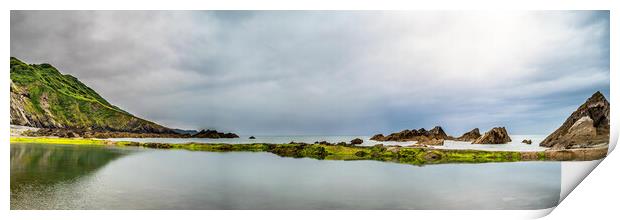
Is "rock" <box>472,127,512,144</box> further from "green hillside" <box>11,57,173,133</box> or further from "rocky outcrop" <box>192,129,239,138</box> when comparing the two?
Result: "green hillside" <box>11,57,173,133</box>

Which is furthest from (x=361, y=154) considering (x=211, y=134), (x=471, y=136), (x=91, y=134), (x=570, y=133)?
(x=91, y=134)

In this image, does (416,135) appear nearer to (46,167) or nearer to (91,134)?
(91,134)

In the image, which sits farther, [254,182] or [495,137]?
[495,137]

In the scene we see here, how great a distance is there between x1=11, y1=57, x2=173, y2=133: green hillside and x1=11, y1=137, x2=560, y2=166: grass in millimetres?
330

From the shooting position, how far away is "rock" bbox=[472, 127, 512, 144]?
7.67 meters

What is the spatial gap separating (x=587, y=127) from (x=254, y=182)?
17.4 ft

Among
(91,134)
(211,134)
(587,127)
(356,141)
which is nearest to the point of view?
(587,127)

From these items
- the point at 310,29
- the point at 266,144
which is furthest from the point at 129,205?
the point at 310,29

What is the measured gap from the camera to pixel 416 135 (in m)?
7.78

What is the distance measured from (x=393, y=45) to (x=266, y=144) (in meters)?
2.63

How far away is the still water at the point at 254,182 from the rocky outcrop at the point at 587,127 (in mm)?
445

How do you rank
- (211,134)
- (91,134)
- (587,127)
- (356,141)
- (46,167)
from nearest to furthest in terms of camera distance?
(587,127), (46,167), (211,134), (356,141), (91,134)

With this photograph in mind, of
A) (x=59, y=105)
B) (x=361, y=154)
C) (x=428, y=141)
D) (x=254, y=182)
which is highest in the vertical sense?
(x=59, y=105)

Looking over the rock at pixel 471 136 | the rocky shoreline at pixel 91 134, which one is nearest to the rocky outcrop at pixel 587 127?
the rock at pixel 471 136
